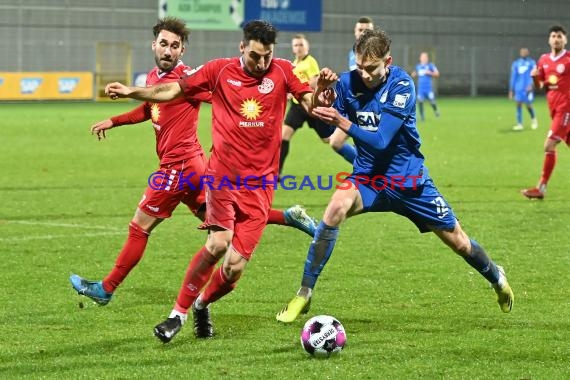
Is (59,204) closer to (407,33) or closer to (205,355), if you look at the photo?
(205,355)

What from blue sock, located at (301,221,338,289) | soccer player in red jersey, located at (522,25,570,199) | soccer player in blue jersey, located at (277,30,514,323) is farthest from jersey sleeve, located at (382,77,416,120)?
soccer player in red jersey, located at (522,25,570,199)

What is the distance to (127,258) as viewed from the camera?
7.51 meters

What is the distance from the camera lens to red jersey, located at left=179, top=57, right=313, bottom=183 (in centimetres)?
671

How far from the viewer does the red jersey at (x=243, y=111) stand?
6707 millimetres

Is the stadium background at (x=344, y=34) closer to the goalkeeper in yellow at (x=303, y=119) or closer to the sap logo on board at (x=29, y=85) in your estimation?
the sap logo on board at (x=29, y=85)

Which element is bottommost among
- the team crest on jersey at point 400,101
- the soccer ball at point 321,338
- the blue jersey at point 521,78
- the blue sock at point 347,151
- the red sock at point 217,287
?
the soccer ball at point 321,338

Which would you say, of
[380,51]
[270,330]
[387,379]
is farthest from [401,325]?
[380,51]

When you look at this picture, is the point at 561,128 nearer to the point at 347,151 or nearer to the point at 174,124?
the point at 347,151

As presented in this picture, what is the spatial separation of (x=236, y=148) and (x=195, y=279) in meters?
0.88

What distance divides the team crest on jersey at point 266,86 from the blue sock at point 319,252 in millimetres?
1072

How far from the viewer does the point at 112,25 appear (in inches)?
1763

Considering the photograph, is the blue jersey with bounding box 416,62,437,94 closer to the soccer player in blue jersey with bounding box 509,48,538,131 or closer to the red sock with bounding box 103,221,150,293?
the soccer player in blue jersey with bounding box 509,48,538,131

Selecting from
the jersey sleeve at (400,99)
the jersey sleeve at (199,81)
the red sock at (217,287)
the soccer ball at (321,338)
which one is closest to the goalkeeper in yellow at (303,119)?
the jersey sleeve at (400,99)

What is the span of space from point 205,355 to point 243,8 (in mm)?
37938
